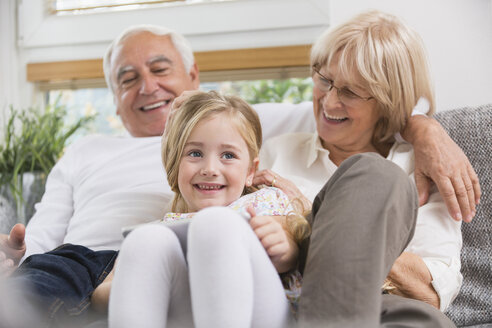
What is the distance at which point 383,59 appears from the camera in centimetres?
107

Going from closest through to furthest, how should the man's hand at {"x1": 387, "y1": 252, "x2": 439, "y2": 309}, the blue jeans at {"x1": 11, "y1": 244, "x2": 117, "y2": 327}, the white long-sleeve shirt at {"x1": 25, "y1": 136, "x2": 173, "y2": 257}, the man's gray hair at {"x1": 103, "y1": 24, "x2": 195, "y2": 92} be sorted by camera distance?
A: the blue jeans at {"x1": 11, "y1": 244, "x2": 117, "y2": 327}, the man's hand at {"x1": 387, "y1": 252, "x2": 439, "y2": 309}, the white long-sleeve shirt at {"x1": 25, "y1": 136, "x2": 173, "y2": 257}, the man's gray hair at {"x1": 103, "y1": 24, "x2": 195, "y2": 92}

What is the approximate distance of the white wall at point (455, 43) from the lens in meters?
1.16

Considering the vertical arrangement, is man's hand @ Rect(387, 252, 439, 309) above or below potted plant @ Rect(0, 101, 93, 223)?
above

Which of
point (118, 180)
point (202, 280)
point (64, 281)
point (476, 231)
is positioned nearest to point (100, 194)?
point (118, 180)

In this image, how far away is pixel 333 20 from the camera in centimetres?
136

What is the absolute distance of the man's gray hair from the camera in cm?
136

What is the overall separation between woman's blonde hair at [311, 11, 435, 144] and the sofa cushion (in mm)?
119

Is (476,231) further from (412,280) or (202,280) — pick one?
(202,280)

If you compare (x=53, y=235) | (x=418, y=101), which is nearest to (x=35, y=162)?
(x=53, y=235)

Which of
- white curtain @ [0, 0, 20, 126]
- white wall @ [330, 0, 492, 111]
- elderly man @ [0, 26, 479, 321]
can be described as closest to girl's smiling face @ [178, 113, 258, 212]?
elderly man @ [0, 26, 479, 321]

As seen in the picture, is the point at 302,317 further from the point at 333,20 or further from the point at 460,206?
the point at 333,20

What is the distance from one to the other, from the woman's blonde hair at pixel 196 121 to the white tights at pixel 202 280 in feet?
0.88

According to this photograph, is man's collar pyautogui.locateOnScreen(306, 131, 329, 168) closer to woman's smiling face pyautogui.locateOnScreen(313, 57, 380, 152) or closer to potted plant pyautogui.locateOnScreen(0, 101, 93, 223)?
woman's smiling face pyautogui.locateOnScreen(313, 57, 380, 152)

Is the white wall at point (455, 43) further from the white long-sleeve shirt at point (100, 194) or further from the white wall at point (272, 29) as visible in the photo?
the white long-sleeve shirt at point (100, 194)
